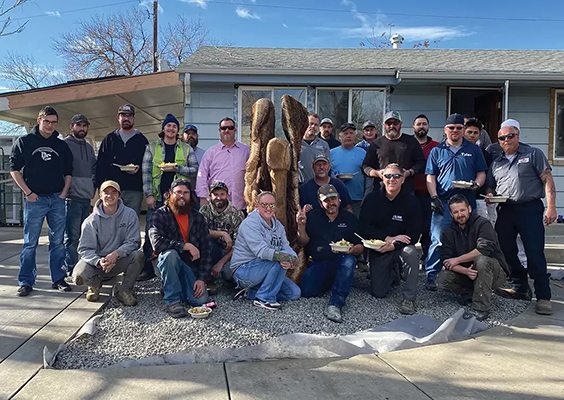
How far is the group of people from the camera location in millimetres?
4289

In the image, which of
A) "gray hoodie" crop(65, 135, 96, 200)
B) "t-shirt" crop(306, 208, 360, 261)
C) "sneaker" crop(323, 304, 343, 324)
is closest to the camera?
"sneaker" crop(323, 304, 343, 324)

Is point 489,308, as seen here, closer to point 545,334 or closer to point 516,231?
point 545,334

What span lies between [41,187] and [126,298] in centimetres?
155

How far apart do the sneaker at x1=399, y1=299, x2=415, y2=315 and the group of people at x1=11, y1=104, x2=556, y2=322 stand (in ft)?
0.03

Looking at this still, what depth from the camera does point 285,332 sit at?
3.65 metres

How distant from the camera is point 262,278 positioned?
4.32 metres

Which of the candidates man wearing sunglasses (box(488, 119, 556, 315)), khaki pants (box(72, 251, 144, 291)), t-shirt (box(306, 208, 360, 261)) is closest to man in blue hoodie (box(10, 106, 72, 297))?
khaki pants (box(72, 251, 144, 291))

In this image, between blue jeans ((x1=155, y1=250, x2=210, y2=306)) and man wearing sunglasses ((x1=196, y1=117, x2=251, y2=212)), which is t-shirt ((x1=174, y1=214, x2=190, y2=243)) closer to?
blue jeans ((x1=155, y1=250, x2=210, y2=306))

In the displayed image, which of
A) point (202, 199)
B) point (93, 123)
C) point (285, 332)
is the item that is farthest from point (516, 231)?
point (93, 123)

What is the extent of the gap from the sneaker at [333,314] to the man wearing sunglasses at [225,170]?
1.75 m

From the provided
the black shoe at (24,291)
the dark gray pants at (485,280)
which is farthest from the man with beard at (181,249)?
the dark gray pants at (485,280)

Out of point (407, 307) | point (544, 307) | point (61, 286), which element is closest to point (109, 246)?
point (61, 286)

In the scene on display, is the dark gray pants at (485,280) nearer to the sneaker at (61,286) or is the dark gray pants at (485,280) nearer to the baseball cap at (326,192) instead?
the baseball cap at (326,192)

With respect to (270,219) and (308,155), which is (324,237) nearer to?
(270,219)
